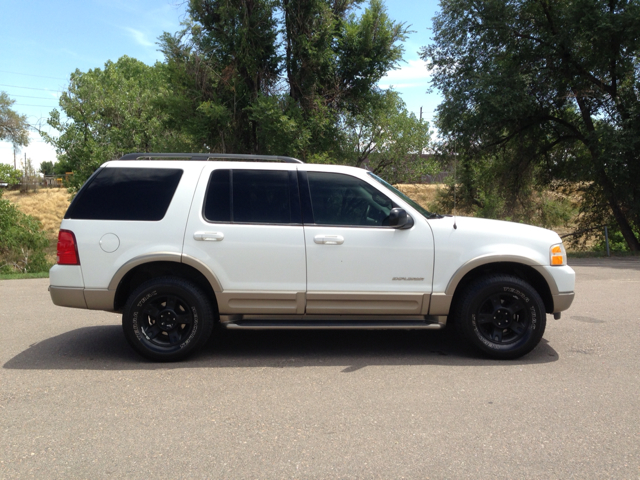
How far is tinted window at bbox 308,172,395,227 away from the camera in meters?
5.55

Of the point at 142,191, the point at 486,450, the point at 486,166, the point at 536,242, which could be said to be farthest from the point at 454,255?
the point at 486,166

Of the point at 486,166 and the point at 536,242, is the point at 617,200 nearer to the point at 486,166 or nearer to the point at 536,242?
the point at 486,166

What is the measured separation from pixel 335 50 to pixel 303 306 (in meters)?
16.4

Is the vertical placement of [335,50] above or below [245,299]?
above

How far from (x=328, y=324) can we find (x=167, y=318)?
1588 millimetres

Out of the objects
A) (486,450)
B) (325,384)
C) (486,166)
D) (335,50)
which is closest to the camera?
(486,450)

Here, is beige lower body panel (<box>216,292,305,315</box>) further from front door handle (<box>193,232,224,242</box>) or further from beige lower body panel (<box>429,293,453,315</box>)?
beige lower body panel (<box>429,293,453,315</box>)

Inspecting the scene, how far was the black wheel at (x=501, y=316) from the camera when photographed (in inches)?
214

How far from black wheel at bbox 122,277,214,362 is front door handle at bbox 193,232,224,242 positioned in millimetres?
463

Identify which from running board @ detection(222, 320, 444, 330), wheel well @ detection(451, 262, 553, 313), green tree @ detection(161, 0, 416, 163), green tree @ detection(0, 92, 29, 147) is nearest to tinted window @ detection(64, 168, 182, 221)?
running board @ detection(222, 320, 444, 330)

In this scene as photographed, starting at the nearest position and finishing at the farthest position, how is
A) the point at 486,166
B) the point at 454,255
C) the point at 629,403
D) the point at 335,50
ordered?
the point at 629,403 < the point at 454,255 < the point at 335,50 < the point at 486,166

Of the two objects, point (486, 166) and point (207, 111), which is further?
point (486, 166)

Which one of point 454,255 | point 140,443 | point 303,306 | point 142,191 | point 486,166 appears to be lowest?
point 140,443

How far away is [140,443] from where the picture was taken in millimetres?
3652
